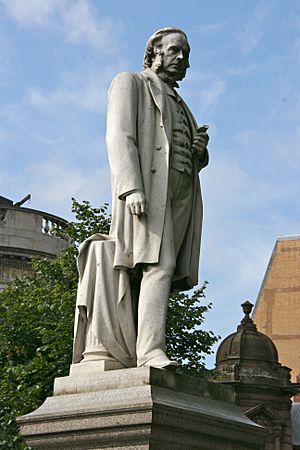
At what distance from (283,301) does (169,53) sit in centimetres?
6810

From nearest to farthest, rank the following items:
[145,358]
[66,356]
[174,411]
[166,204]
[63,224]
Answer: [174,411] < [145,358] < [166,204] < [66,356] < [63,224]

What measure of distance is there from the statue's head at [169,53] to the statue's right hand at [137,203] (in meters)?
1.31

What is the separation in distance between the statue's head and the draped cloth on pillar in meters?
1.61

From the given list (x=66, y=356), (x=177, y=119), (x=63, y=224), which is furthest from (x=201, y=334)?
(x=177, y=119)

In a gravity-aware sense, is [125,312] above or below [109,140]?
below

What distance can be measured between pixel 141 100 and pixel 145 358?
6.89ft

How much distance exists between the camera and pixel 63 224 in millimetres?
35906

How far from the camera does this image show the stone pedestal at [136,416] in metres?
6.95

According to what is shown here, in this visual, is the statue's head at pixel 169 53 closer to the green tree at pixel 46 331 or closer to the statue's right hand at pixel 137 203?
the statue's right hand at pixel 137 203

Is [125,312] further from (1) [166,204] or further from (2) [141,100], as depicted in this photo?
(2) [141,100]

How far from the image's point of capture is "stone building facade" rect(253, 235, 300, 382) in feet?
243

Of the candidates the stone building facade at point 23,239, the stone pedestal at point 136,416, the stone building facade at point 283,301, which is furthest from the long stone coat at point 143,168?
the stone building facade at point 283,301

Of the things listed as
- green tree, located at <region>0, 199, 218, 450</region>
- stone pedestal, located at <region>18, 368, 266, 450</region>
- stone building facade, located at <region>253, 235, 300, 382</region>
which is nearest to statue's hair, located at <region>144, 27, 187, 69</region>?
stone pedestal, located at <region>18, 368, 266, 450</region>

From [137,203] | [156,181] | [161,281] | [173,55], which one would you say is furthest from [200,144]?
[161,281]
